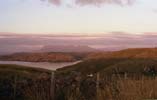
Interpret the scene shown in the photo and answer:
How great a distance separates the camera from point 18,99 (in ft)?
61.2

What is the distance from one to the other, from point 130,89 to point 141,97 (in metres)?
0.67

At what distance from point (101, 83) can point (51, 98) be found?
8.17 feet

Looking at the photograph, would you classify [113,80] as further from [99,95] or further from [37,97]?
[37,97]

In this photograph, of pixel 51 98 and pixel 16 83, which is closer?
pixel 51 98

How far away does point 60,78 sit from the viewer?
19453 millimetres

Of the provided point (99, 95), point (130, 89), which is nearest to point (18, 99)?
point (99, 95)

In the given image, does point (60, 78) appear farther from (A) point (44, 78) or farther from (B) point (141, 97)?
(B) point (141, 97)

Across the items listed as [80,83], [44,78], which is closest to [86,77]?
[80,83]

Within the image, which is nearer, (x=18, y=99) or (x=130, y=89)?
(x=130, y=89)

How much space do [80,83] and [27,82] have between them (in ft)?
7.57

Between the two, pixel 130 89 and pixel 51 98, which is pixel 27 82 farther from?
pixel 130 89

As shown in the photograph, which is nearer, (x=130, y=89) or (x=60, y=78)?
(x=130, y=89)

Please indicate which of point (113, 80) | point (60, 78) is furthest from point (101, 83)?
point (60, 78)

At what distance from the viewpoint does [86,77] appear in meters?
19.6
